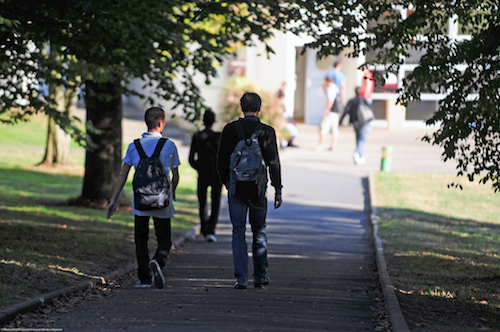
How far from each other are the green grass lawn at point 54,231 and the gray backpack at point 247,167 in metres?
1.95

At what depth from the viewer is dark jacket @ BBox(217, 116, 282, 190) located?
269 inches

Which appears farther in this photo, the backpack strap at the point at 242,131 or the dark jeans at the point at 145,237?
the dark jeans at the point at 145,237

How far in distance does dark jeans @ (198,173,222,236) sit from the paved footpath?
0.26 meters

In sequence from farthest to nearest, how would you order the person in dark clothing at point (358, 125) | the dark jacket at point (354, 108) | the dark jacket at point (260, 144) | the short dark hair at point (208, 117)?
the dark jacket at point (354, 108), the person in dark clothing at point (358, 125), the short dark hair at point (208, 117), the dark jacket at point (260, 144)

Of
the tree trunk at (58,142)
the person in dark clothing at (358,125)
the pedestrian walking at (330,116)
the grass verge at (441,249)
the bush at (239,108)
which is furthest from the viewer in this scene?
the bush at (239,108)

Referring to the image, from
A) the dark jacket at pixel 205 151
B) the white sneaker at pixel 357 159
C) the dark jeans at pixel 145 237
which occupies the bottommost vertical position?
the dark jeans at pixel 145 237

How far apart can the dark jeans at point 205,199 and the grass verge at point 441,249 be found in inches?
96.5

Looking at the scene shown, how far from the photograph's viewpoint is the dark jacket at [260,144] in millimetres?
6832

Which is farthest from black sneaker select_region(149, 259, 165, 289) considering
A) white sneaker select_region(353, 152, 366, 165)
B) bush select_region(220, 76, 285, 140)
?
bush select_region(220, 76, 285, 140)

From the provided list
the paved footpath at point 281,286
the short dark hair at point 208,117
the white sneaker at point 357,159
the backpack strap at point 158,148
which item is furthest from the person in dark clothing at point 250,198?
the white sneaker at point 357,159

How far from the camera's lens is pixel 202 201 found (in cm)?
1045

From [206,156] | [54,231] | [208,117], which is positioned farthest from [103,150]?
[208,117]

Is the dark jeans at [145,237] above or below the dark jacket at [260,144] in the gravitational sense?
below

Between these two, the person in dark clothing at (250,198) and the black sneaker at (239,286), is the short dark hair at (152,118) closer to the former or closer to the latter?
the person in dark clothing at (250,198)
